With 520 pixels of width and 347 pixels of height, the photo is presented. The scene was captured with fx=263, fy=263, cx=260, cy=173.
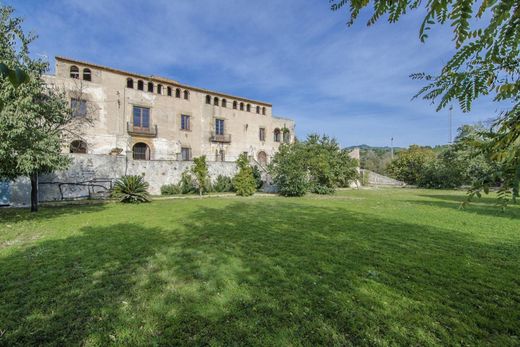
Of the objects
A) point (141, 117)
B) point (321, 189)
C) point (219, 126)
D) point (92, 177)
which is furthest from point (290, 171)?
point (141, 117)

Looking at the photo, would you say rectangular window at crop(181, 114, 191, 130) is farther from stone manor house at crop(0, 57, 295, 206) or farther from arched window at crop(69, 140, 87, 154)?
arched window at crop(69, 140, 87, 154)

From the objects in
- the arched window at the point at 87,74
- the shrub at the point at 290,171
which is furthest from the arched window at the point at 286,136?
the arched window at the point at 87,74

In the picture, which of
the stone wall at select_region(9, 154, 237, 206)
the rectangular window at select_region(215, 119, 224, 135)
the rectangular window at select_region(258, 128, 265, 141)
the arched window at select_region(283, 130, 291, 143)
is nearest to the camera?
the stone wall at select_region(9, 154, 237, 206)

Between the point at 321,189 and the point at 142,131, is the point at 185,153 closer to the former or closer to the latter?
the point at 142,131

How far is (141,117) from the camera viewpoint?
24.2 meters

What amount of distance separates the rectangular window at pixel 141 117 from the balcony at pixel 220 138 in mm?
6523

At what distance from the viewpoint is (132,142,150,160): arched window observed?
2435 centimetres

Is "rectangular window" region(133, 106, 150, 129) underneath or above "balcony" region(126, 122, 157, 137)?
above

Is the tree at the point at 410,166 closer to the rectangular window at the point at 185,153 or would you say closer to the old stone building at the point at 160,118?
the old stone building at the point at 160,118

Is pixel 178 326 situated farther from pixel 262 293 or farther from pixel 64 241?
pixel 64 241

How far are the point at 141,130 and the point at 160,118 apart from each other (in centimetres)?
230

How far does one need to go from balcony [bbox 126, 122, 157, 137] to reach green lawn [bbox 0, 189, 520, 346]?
18.4 m

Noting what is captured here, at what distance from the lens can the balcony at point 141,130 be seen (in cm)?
2323

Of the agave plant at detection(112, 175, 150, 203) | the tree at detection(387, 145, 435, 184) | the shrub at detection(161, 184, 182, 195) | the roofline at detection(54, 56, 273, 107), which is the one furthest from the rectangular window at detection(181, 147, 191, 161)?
the tree at detection(387, 145, 435, 184)
